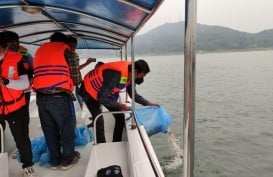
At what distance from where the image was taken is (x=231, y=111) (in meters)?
17.7

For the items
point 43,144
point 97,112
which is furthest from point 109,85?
point 43,144

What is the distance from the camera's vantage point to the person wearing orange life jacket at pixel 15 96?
3.05 metres

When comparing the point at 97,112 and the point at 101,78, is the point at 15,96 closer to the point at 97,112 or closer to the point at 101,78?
the point at 101,78

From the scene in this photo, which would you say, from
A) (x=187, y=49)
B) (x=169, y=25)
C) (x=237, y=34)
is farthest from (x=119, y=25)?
(x=169, y=25)

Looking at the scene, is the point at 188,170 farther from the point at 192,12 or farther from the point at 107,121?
the point at 107,121

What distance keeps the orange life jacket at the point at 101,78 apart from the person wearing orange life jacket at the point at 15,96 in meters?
0.96

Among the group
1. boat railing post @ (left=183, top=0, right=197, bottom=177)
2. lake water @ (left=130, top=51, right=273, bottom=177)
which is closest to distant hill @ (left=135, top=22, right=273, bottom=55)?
lake water @ (left=130, top=51, right=273, bottom=177)

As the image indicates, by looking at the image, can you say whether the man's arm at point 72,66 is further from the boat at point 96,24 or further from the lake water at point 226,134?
the lake water at point 226,134

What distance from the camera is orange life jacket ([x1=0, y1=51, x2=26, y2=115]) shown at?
304cm

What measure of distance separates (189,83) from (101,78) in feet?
8.63

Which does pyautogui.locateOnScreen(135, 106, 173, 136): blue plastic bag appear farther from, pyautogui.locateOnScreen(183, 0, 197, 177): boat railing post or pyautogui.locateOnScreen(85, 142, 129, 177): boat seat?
pyautogui.locateOnScreen(183, 0, 197, 177): boat railing post

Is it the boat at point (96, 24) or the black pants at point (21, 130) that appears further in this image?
the black pants at point (21, 130)

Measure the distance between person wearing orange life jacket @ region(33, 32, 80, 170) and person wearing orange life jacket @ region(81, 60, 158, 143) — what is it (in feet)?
1.17

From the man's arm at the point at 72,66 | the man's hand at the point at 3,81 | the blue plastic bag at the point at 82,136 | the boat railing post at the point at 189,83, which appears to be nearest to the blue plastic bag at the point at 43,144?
the blue plastic bag at the point at 82,136
